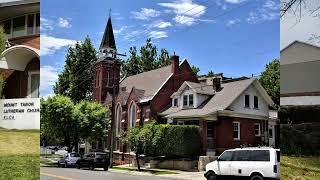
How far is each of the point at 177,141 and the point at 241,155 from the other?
2.23 ft

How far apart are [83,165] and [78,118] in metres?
0.63

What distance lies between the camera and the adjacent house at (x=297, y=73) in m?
4.48

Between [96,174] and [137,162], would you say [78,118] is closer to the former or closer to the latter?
[96,174]

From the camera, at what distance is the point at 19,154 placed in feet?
27.9

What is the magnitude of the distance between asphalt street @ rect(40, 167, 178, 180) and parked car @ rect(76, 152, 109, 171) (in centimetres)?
6

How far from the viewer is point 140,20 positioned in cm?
582

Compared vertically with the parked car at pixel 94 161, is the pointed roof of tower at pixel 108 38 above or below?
above

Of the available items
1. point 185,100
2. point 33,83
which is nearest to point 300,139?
point 185,100

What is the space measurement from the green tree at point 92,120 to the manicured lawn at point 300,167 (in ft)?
7.66

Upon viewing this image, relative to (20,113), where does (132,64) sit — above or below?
above

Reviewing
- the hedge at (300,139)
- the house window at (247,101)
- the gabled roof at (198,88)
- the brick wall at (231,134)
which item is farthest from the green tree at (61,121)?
the hedge at (300,139)

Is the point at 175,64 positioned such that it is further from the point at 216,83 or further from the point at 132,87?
the point at 132,87

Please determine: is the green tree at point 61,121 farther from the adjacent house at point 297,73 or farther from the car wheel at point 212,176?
the adjacent house at point 297,73

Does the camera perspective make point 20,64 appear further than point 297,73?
Yes
